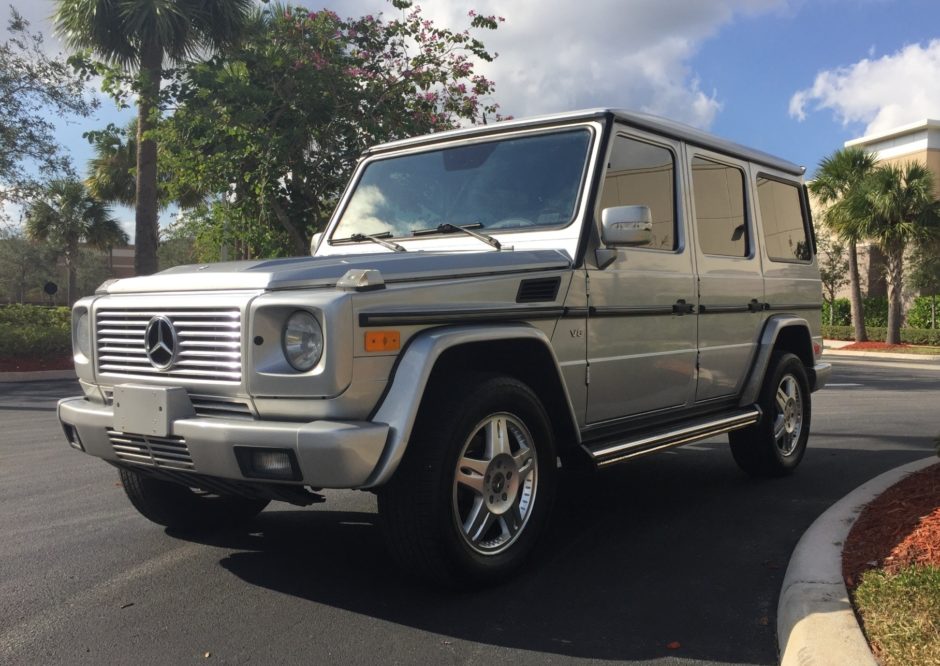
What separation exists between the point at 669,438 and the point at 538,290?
1295 millimetres

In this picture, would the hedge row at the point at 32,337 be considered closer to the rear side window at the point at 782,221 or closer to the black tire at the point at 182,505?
the black tire at the point at 182,505

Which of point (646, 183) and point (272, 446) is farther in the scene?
point (646, 183)

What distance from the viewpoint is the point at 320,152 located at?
15227mm

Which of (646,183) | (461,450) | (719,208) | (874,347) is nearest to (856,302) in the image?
(874,347)

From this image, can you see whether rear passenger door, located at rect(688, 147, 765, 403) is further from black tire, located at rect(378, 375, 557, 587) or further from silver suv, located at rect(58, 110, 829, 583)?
black tire, located at rect(378, 375, 557, 587)

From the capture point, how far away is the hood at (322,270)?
357 cm

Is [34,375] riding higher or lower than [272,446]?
lower

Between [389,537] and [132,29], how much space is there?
17396mm

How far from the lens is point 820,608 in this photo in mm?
3328

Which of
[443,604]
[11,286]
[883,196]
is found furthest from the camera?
[11,286]

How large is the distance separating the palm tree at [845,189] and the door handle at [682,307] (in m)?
24.8

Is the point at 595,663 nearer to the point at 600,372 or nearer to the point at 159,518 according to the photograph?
the point at 600,372

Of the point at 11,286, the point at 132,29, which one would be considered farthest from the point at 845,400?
the point at 11,286

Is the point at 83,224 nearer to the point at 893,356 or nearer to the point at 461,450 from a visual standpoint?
the point at 893,356
